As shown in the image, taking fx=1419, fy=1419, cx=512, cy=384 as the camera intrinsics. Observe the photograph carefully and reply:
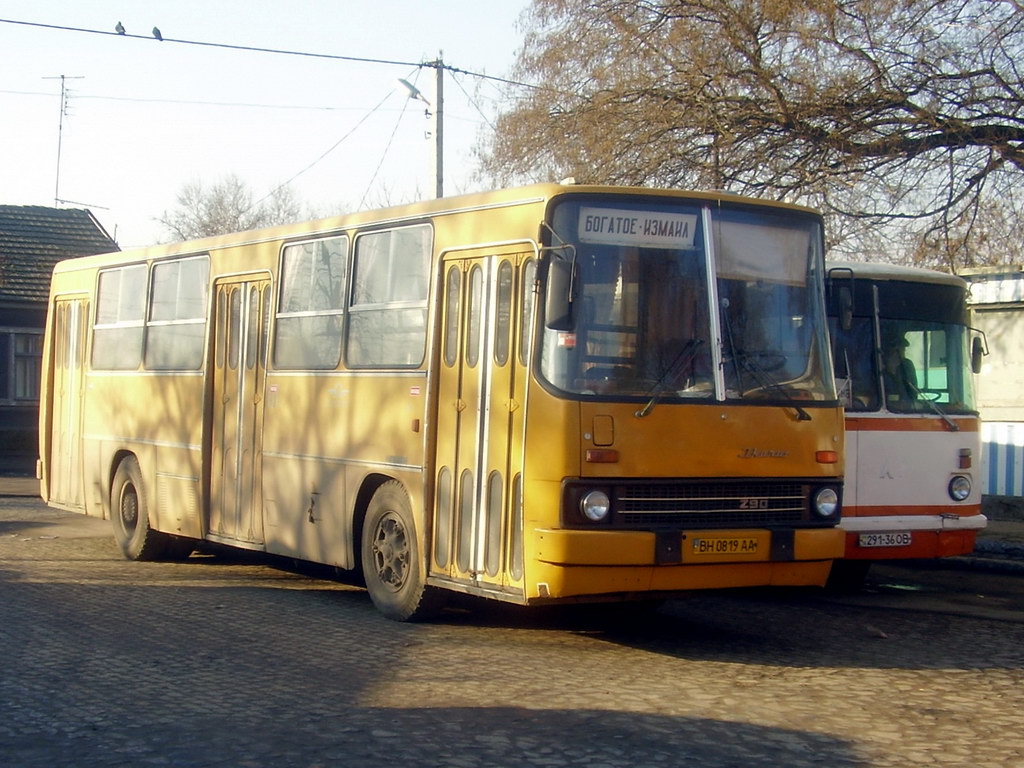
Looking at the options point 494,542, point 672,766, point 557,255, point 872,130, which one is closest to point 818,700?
point 672,766

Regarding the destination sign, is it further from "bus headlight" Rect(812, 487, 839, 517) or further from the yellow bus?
"bus headlight" Rect(812, 487, 839, 517)

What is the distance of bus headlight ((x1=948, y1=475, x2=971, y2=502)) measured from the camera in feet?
43.7

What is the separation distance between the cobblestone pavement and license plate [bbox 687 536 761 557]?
1.71 feet

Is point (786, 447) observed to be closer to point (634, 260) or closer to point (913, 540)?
point (634, 260)

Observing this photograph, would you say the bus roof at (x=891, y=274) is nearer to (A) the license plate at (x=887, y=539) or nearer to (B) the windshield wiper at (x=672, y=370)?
(A) the license plate at (x=887, y=539)

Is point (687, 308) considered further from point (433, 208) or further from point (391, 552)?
point (391, 552)

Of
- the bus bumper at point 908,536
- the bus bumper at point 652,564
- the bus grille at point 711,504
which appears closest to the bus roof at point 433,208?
the bus grille at point 711,504

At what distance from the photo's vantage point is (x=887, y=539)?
12898 millimetres

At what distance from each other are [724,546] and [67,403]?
34.4 ft

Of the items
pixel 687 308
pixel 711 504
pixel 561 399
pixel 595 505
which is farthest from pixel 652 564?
pixel 687 308

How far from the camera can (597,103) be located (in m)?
21.5

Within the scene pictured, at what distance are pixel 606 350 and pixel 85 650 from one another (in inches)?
158

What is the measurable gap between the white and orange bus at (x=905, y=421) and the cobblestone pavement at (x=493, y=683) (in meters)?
0.77

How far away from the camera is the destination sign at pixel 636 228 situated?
30.8 ft
